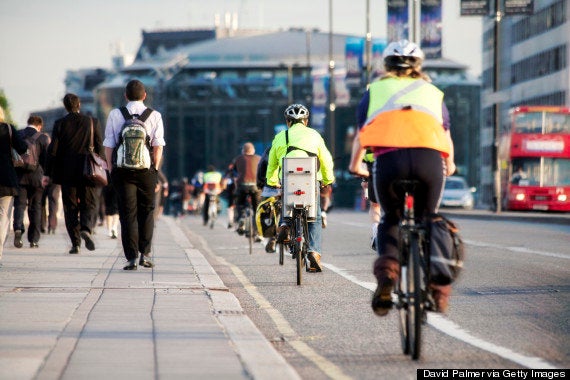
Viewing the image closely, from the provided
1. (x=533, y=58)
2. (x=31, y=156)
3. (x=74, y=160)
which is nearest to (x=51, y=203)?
(x=31, y=156)

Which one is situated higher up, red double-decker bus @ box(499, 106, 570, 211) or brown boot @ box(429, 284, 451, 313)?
brown boot @ box(429, 284, 451, 313)

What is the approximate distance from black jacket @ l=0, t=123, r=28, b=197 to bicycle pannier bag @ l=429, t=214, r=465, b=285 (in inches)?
320

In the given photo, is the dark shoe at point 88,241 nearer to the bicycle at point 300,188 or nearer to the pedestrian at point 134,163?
the pedestrian at point 134,163

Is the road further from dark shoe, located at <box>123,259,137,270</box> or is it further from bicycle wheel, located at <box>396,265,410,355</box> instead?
dark shoe, located at <box>123,259,137,270</box>

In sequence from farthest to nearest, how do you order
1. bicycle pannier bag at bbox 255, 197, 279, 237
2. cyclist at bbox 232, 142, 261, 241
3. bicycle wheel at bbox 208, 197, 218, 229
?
bicycle wheel at bbox 208, 197, 218, 229, cyclist at bbox 232, 142, 261, 241, bicycle pannier bag at bbox 255, 197, 279, 237

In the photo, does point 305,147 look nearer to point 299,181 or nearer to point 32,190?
point 299,181

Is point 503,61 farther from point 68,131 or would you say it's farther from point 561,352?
point 561,352

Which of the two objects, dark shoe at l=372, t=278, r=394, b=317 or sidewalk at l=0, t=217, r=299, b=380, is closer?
sidewalk at l=0, t=217, r=299, b=380

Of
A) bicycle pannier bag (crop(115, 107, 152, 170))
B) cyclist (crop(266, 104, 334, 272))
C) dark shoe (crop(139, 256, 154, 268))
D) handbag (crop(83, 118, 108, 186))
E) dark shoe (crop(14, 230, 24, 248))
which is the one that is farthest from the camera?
dark shoe (crop(14, 230, 24, 248))

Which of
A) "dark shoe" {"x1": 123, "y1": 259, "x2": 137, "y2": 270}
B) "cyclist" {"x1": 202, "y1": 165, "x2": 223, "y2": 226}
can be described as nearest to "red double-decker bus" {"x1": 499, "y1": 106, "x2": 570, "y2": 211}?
"cyclist" {"x1": 202, "y1": 165, "x2": 223, "y2": 226}

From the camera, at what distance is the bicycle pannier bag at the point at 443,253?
8.03 m

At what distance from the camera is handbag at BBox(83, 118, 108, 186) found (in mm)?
17219

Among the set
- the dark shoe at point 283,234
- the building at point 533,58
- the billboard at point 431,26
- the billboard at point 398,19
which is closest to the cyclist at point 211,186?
the billboard at point 431,26

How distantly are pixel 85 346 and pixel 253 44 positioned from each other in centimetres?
13785
